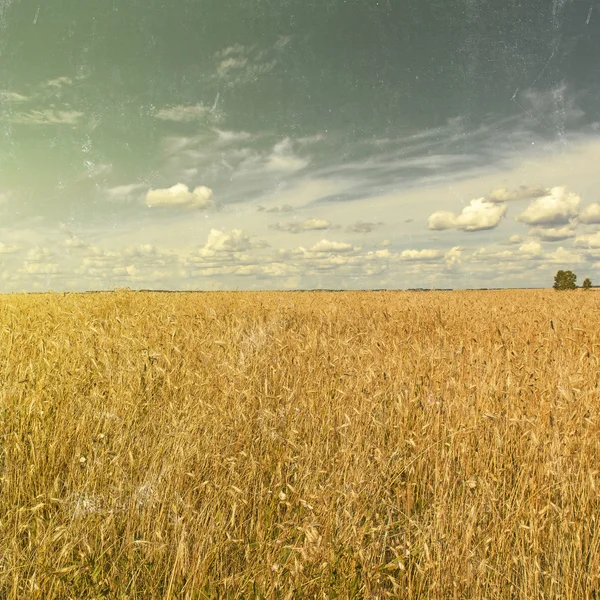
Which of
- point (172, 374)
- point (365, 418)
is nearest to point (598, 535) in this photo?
point (365, 418)

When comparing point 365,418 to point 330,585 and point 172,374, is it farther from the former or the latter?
point 172,374

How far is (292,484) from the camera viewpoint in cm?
245

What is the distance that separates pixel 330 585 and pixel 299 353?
10.6ft

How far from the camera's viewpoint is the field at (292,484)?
1.73 meters

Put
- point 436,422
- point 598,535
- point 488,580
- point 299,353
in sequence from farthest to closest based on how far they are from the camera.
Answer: point 299,353 → point 436,422 → point 598,535 → point 488,580

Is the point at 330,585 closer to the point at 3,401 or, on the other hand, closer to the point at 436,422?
the point at 436,422

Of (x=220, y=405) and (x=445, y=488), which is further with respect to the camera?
(x=220, y=405)

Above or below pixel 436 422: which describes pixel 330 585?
below

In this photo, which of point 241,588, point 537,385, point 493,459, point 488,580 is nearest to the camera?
point 241,588

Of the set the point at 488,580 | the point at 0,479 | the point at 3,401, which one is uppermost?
the point at 3,401

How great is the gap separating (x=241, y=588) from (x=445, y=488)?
4.44 ft

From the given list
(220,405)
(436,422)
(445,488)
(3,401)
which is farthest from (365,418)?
(3,401)

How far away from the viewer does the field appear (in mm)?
1729

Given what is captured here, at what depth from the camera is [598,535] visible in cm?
205
